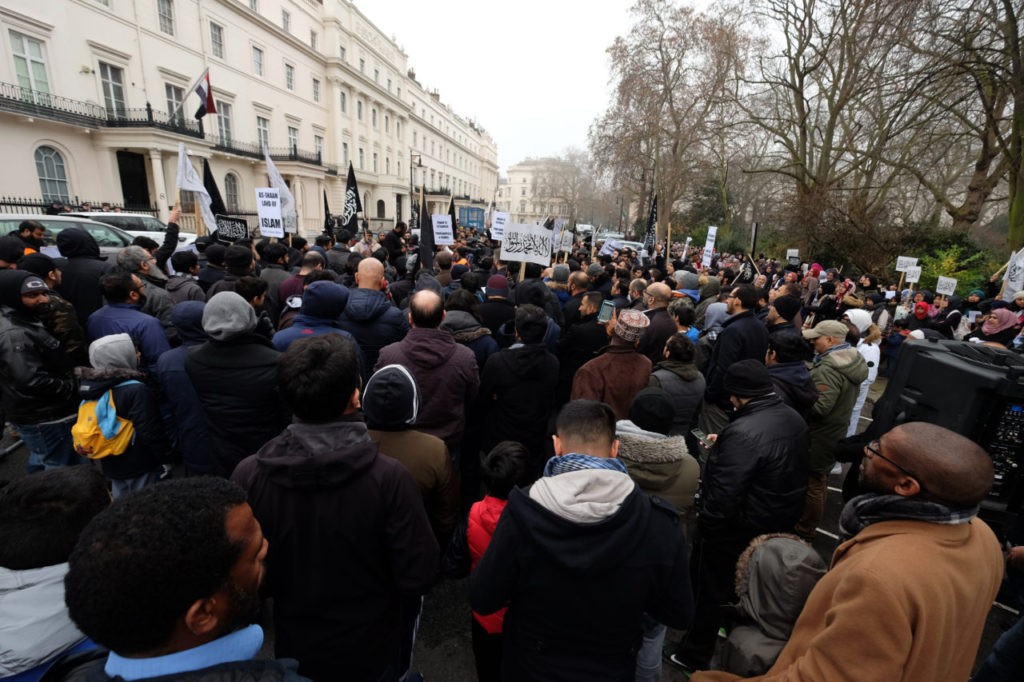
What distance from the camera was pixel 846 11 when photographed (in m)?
15.1

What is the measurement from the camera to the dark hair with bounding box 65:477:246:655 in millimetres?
887

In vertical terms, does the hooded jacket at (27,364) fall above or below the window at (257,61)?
below

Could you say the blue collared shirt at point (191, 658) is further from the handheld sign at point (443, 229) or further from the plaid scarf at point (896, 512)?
the handheld sign at point (443, 229)

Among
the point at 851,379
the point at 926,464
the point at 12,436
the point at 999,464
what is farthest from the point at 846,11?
the point at 12,436

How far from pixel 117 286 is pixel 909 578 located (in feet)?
14.9

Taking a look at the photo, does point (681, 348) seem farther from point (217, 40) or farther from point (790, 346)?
point (217, 40)

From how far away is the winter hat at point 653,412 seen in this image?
235 centimetres

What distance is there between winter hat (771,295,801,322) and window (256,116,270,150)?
33817 mm

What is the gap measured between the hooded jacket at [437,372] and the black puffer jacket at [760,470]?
5.22ft

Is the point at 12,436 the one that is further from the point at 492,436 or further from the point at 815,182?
the point at 815,182

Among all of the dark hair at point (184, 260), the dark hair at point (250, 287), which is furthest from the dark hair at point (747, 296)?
the dark hair at point (184, 260)

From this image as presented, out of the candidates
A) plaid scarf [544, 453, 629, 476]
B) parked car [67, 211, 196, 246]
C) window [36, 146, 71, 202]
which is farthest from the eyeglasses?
window [36, 146, 71, 202]

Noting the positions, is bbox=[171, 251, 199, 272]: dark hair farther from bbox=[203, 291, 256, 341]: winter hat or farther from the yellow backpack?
bbox=[203, 291, 256, 341]: winter hat

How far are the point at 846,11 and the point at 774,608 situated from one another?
20509 mm
